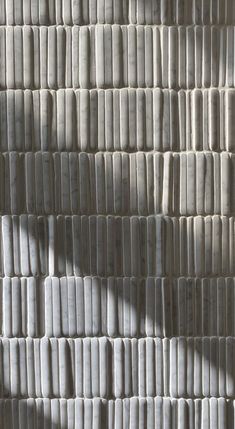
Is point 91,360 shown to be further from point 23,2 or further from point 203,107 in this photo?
point 23,2

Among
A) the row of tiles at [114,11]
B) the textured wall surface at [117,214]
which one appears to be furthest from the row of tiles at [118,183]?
the row of tiles at [114,11]

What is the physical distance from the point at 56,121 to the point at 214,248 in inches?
11.0

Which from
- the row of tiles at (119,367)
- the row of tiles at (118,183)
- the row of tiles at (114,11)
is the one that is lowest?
the row of tiles at (119,367)

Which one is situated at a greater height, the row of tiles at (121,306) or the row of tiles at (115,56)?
the row of tiles at (115,56)

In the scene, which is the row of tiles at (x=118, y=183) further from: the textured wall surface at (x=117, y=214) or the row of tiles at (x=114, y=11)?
the row of tiles at (x=114, y=11)

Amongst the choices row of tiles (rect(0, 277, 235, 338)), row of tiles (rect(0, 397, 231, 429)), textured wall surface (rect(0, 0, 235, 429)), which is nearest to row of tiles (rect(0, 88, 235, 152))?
textured wall surface (rect(0, 0, 235, 429))

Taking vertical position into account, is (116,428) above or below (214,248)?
below

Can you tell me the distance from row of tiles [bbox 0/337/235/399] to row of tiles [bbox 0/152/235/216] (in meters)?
0.18

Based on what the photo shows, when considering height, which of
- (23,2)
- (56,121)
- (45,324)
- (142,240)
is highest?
(23,2)

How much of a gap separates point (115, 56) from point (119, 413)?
1.62ft

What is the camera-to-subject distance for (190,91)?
0.91 metres

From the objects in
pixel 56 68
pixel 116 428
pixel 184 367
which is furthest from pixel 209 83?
pixel 116 428

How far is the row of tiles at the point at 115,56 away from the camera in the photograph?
0.91 metres

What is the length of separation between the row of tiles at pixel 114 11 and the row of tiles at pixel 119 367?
44 centimetres
